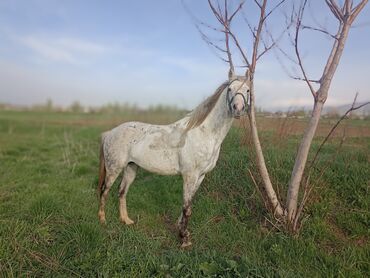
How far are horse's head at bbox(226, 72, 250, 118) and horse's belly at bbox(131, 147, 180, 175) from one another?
1055 millimetres

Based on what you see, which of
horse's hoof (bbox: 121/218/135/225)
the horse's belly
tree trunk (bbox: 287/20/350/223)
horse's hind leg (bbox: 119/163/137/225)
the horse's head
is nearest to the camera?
the horse's head

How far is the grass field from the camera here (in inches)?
117

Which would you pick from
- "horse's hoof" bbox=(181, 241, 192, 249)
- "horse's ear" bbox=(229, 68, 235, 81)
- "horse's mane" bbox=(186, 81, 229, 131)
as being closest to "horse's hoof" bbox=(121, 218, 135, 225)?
"horse's hoof" bbox=(181, 241, 192, 249)

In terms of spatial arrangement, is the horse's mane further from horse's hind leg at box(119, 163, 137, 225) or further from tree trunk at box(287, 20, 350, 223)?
horse's hind leg at box(119, 163, 137, 225)

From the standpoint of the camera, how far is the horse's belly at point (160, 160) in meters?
3.99

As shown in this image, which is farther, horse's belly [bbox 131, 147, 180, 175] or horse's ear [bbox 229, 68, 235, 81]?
horse's belly [bbox 131, 147, 180, 175]

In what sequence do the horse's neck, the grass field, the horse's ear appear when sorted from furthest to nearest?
the horse's neck
the horse's ear
the grass field

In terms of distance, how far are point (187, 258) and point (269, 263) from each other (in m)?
0.87

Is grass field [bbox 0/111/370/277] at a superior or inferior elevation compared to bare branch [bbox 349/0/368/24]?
inferior

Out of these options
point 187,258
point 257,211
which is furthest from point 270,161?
point 187,258

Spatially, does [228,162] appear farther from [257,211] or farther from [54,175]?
[54,175]

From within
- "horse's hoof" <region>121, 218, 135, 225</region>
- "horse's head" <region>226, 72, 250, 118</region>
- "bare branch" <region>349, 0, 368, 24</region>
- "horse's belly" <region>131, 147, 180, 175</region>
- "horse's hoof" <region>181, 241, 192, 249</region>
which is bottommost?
"horse's hoof" <region>121, 218, 135, 225</region>

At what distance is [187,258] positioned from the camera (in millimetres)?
3104

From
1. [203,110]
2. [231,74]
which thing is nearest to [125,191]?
[203,110]
